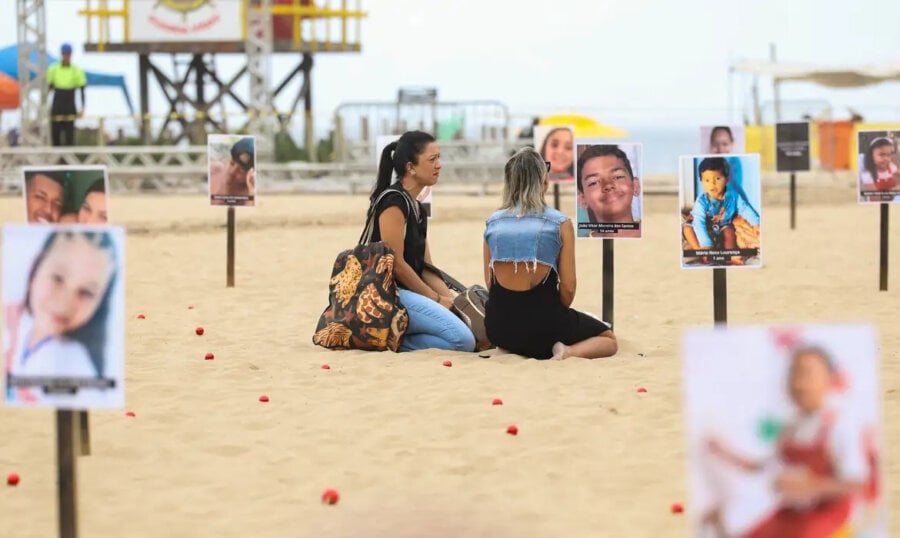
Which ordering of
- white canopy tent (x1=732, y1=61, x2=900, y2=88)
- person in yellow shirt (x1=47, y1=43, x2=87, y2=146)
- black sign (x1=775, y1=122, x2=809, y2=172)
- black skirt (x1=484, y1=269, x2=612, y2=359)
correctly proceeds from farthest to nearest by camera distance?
1. white canopy tent (x1=732, y1=61, x2=900, y2=88)
2. person in yellow shirt (x1=47, y1=43, x2=87, y2=146)
3. black sign (x1=775, y1=122, x2=809, y2=172)
4. black skirt (x1=484, y1=269, x2=612, y2=359)

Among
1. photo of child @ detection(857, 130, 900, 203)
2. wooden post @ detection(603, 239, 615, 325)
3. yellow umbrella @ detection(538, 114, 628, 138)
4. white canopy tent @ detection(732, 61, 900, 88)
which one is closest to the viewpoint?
wooden post @ detection(603, 239, 615, 325)

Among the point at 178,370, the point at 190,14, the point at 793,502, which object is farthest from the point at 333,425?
the point at 190,14

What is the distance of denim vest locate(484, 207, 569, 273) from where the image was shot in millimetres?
8086

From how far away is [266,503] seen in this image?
5.43 metres

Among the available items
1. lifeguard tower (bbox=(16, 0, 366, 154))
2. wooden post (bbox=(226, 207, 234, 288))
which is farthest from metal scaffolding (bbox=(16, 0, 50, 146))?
wooden post (bbox=(226, 207, 234, 288))

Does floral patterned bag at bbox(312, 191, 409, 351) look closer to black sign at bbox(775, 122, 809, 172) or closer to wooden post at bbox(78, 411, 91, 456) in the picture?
wooden post at bbox(78, 411, 91, 456)

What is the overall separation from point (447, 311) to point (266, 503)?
11.6 feet

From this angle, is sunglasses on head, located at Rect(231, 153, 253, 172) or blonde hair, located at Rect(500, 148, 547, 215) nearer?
blonde hair, located at Rect(500, 148, 547, 215)

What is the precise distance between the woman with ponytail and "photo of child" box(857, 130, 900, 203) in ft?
15.4

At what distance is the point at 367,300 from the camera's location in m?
8.69

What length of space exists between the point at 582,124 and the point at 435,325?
26.7 metres

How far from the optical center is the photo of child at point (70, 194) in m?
6.87

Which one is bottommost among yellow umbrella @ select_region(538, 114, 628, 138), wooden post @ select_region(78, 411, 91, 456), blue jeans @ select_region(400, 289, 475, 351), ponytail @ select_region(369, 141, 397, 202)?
wooden post @ select_region(78, 411, 91, 456)

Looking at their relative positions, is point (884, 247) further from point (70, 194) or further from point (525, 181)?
point (70, 194)
